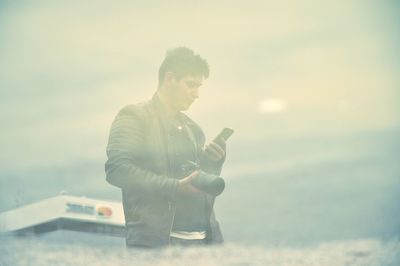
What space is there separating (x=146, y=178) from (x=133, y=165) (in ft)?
0.42

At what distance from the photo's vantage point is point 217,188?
15.6ft

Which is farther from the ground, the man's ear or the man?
the man's ear

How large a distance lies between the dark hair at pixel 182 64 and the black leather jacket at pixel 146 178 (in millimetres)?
318

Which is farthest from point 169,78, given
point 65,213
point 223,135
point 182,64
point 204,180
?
point 65,213

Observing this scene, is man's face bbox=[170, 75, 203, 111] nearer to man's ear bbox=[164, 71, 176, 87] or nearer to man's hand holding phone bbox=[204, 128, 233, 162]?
man's ear bbox=[164, 71, 176, 87]

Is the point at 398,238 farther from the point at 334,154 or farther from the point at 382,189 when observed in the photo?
the point at 334,154

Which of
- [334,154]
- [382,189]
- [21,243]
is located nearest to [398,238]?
[382,189]

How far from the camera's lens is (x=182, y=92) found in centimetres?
479

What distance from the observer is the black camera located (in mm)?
4652

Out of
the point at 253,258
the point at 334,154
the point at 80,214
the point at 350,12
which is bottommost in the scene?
the point at 253,258

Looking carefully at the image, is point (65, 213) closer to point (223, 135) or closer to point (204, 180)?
point (204, 180)

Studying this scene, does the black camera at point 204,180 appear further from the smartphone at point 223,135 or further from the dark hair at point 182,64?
the dark hair at point 182,64

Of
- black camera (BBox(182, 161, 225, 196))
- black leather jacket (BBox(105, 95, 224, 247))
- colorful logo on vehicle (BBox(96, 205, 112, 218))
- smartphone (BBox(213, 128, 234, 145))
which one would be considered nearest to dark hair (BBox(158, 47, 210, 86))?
black leather jacket (BBox(105, 95, 224, 247))

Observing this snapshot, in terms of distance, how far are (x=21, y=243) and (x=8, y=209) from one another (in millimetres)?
296
